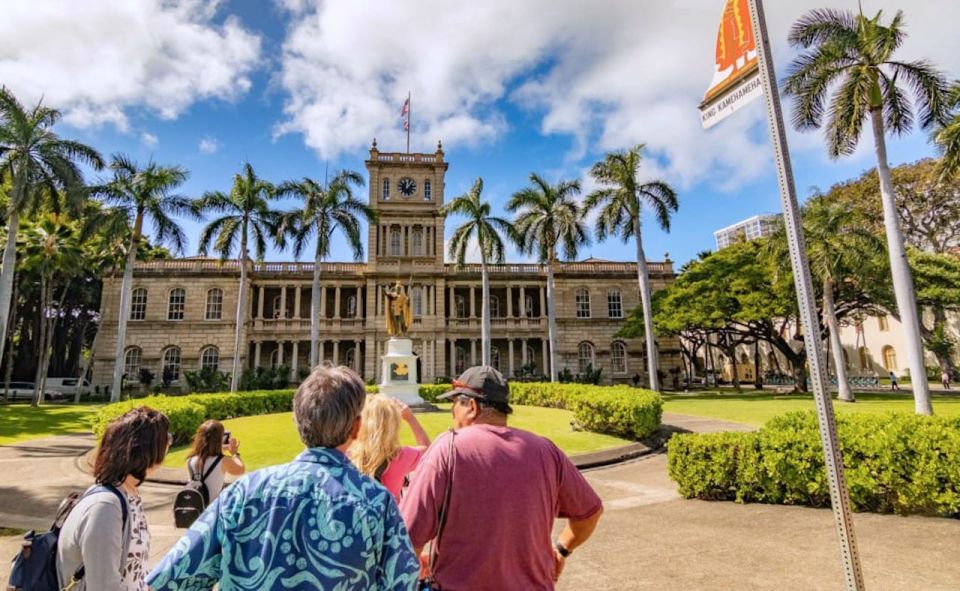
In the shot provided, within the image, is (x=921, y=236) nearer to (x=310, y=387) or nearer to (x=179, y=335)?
(x=310, y=387)

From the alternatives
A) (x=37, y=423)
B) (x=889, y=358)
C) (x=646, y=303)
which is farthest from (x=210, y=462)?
(x=889, y=358)

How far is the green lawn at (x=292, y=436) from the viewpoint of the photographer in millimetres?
10632

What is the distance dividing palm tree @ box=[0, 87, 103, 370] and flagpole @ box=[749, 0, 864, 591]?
22271mm

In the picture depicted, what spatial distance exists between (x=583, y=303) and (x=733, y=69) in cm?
3695

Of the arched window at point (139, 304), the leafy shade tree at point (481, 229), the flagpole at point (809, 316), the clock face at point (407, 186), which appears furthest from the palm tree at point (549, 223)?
the arched window at point (139, 304)

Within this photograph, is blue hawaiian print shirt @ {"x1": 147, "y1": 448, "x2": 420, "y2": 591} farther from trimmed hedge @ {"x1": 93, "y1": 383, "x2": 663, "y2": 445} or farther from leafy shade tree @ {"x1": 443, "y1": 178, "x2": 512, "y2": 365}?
leafy shade tree @ {"x1": 443, "y1": 178, "x2": 512, "y2": 365}

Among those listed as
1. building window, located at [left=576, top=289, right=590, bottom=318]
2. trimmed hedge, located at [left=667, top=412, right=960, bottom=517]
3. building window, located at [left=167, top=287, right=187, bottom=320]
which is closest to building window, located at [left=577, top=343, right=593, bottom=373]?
building window, located at [left=576, top=289, right=590, bottom=318]

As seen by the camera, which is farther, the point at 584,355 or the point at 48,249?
the point at 584,355

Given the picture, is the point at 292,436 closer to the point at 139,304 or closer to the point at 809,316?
the point at 809,316

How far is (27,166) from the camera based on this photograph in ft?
58.0

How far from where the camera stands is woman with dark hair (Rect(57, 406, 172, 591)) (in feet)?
6.82

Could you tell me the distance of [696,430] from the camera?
13891mm

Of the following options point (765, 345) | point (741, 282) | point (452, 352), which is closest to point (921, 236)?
point (741, 282)

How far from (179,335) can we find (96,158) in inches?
776
